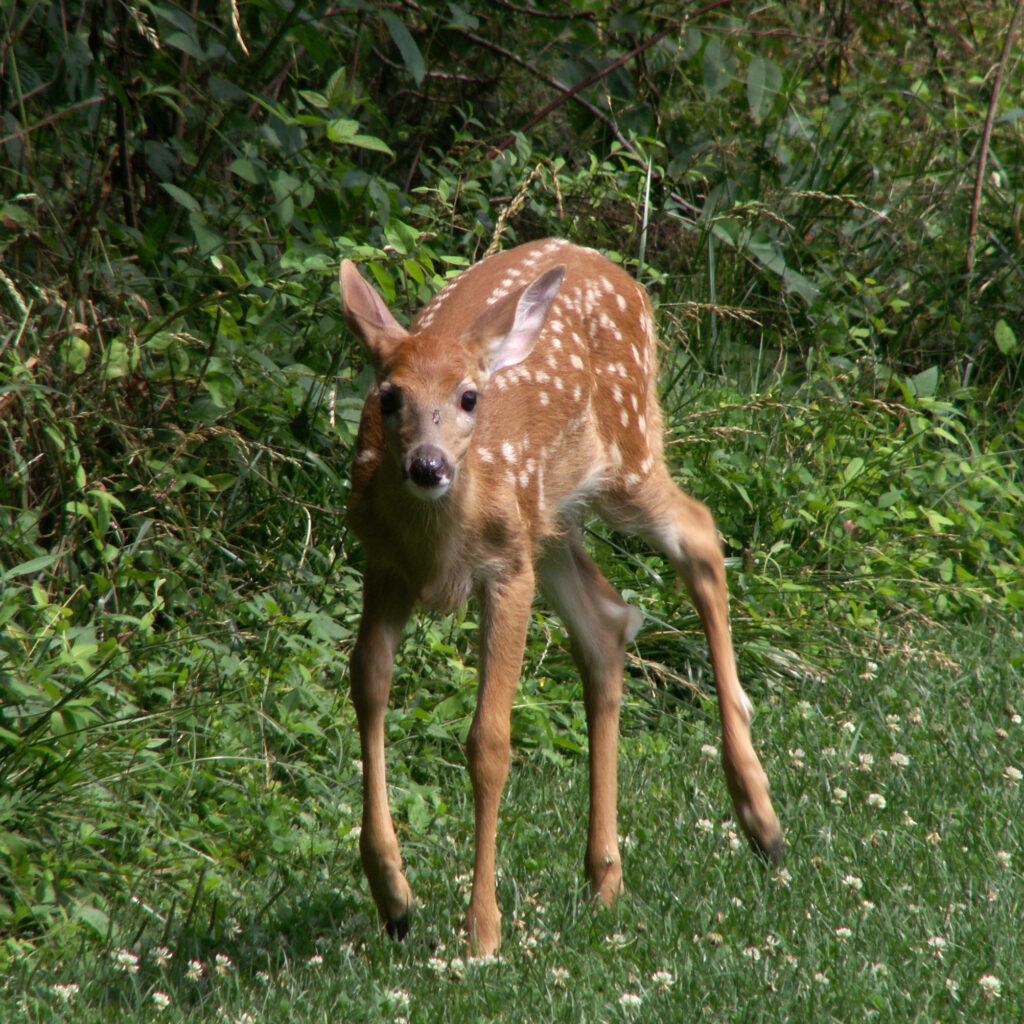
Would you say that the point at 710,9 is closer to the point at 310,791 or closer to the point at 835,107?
the point at 835,107

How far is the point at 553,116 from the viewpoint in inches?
293

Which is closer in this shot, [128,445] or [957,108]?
[128,445]

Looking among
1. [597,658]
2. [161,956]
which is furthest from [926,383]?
[161,956]

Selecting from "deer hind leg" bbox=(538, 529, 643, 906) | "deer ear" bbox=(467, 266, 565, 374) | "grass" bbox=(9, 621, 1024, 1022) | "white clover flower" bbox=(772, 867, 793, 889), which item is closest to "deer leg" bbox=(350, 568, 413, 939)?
"grass" bbox=(9, 621, 1024, 1022)

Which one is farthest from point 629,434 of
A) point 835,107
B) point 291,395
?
point 835,107

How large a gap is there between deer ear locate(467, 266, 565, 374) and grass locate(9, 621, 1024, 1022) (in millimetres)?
1375

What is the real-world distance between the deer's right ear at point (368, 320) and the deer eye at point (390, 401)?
17 centimetres

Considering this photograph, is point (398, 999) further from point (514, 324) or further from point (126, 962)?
point (514, 324)

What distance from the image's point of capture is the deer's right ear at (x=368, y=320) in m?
3.79

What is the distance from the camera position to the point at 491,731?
3613 millimetres

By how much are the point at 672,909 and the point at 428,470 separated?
1.23 m

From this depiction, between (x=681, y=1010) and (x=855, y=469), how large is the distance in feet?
11.1

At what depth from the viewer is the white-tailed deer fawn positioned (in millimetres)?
3590

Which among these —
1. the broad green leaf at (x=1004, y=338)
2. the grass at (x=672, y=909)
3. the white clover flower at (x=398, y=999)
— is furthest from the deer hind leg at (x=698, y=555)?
the broad green leaf at (x=1004, y=338)
